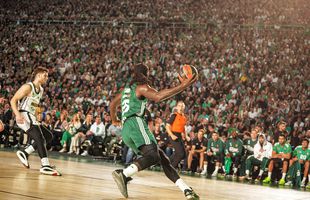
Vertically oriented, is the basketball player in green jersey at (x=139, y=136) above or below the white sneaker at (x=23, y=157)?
above

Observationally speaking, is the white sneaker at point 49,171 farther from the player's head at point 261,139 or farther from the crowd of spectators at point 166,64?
the player's head at point 261,139

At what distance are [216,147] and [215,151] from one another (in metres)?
0.11

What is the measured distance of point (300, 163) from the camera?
42.4 feet

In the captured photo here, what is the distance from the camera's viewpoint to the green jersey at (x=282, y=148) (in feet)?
43.4

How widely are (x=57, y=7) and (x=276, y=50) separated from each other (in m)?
16.4

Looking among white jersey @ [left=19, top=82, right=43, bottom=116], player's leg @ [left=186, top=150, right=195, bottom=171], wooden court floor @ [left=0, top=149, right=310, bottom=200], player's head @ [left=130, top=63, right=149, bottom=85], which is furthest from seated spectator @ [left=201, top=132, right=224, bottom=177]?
player's head @ [left=130, top=63, right=149, bottom=85]

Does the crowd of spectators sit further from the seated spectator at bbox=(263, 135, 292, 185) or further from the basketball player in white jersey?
the basketball player in white jersey

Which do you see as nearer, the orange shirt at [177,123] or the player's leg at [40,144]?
the player's leg at [40,144]

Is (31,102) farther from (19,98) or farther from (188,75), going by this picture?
(188,75)

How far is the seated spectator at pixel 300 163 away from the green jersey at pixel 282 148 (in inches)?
7.9

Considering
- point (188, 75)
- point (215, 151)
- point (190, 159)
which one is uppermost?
point (188, 75)

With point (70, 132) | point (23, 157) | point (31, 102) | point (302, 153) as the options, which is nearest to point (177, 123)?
point (302, 153)

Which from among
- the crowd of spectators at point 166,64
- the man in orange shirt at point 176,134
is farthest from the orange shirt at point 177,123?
the crowd of spectators at point 166,64

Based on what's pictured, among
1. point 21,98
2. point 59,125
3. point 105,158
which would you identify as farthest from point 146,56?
point 21,98
